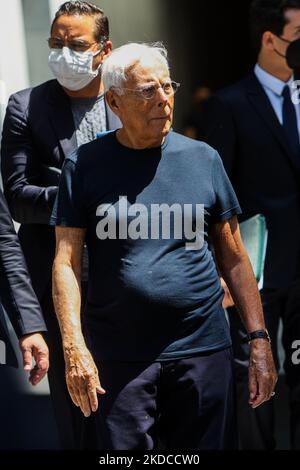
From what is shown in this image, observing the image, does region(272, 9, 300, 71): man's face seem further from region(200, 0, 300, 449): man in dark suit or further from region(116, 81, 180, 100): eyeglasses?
region(116, 81, 180, 100): eyeglasses

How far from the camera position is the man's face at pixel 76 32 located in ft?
12.1

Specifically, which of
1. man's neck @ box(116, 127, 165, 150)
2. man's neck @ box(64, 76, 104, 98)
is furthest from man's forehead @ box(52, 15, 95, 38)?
man's neck @ box(116, 127, 165, 150)

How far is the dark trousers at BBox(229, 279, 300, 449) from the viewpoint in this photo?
4.46m

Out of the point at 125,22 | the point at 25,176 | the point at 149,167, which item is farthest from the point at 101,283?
the point at 125,22

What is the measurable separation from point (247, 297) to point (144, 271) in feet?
1.33

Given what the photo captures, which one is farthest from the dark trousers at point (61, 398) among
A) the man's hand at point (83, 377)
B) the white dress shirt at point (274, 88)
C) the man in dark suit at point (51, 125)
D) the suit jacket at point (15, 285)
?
the white dress shirt at point (274, 88)

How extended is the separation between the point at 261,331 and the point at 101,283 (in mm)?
557

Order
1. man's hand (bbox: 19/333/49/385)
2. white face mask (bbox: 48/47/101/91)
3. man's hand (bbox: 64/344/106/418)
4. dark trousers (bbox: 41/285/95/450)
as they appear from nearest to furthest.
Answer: man's hand (bbox: 64/344/106/418), man's hand (bbox: 19/333/49/385), white face mask (bbox: 48/47/101/91), dark trousers (bbox: 41/285/95/450)

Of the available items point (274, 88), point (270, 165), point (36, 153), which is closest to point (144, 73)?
point (36, 153)

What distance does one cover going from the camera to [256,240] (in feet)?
13.7

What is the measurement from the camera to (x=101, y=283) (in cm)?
325

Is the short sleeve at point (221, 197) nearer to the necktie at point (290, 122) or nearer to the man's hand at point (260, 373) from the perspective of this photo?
the man's hand at point (260, 373)

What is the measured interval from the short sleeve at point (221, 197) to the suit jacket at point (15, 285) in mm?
649

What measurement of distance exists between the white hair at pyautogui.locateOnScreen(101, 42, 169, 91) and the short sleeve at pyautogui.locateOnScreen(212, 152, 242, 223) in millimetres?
362
